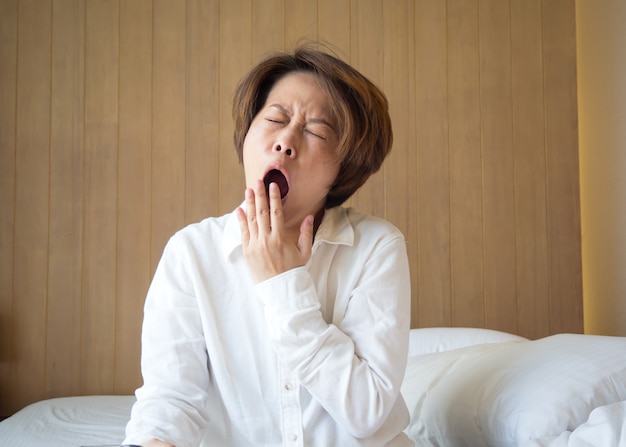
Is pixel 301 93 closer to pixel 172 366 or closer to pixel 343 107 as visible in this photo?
pixel 343 107

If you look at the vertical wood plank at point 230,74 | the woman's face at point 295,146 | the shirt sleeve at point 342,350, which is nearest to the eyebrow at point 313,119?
the woman's face at point 295,146

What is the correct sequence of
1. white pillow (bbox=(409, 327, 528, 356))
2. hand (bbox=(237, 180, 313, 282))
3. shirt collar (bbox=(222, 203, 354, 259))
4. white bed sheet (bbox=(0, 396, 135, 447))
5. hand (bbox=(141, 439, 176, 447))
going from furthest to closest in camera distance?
white pillow (bbox=(409, 327, 528, 356)), white bed sheet (bbox=(0, 396, 135, 447)), shirt collar (bbox=(222, 203, 354, 259)), hand (bbox=(237, 180, 313, 282)), hand (bbox=(141, 439, 176, 447))

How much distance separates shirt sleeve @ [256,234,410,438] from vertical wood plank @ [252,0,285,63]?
66.8 inches

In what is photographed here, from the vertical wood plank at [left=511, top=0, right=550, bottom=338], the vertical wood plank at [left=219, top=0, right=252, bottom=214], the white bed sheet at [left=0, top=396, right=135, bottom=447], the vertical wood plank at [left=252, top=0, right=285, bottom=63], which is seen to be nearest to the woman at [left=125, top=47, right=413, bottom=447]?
the white bed sheet at [left=0, top=396, right=135, bottom=447]

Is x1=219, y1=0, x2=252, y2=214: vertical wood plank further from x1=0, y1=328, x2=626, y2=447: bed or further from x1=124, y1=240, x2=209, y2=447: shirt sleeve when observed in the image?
x1=124, y1=240, x2=209, y2=447: shirt sleeve

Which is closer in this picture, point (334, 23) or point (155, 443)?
point (155, 443)

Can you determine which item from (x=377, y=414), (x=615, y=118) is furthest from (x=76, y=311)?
(x=615, y=118)

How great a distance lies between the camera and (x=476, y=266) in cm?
246

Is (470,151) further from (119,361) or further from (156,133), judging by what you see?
(119,361)

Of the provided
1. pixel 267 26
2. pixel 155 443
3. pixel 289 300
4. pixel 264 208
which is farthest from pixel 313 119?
pixel 267 26

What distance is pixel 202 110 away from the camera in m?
2.46

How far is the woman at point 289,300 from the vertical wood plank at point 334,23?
4.54ft

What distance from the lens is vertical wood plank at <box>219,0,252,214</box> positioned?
245 centimetres

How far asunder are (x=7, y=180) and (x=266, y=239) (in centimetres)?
180
